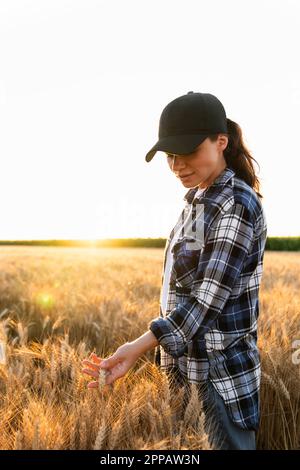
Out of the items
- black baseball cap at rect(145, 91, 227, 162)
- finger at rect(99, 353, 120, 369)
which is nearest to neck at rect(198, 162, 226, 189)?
black baseball cap at rect(145, 91, 227, 162)

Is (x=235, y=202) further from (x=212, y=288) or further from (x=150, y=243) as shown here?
(x=150, y=243)

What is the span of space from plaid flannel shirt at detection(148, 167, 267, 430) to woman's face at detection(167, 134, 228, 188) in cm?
8

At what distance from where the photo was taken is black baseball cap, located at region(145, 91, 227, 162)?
1683 millimetres

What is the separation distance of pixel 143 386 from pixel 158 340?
0.19 metres

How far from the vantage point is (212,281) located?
161cm

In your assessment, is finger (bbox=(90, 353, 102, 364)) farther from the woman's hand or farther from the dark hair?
the dark hair

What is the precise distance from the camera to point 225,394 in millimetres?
1690

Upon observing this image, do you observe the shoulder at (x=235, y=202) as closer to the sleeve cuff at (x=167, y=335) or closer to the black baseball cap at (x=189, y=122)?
the black baseball cap at (x=189, y=122)

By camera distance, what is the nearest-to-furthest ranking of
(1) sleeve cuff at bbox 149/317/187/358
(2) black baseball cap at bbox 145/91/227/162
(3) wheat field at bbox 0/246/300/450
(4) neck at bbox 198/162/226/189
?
1. (3) wheat field at bbox 0/246/300/450
2. (1) sleeve cuff at bbox 149/317/187/358
3. (2) black baseball cap at bbox 145/91/227/162
4. (4) neck at bbox 198/162/226/189

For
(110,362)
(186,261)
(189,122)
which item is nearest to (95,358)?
(110,362)

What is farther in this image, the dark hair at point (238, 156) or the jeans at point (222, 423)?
the dark hair at point (238, 156)

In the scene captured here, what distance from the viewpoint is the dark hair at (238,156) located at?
192 cm

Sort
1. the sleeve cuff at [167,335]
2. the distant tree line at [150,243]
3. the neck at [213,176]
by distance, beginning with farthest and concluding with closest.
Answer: the distant tree line at [150,243] < the neck at [213,176] < the sleeve cuff at [167,335]

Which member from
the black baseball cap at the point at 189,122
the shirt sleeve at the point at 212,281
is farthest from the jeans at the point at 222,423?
the black baseball cap at the point at 189,122
